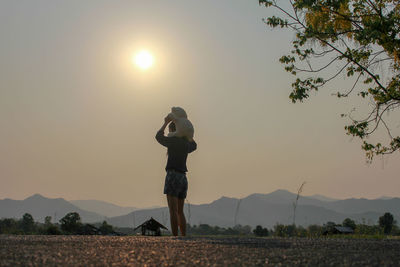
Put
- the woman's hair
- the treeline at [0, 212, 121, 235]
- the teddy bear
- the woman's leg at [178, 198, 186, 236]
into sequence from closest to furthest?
the woman's leg at [178, 198, 186, 236] → the teddy bear → the woman's hair → the treeline at [0, 212, 121, 235]

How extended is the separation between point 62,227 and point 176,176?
10414 millimetres

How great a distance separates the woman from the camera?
10400 millimetres

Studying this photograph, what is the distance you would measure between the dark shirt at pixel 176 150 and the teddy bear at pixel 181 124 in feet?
0.37

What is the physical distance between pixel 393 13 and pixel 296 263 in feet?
37.9

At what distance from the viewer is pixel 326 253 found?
571cm

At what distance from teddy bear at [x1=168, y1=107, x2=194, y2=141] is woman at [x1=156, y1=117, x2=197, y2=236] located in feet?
0.33

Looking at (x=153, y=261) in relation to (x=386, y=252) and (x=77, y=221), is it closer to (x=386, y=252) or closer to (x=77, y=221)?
(x=386, y=252)

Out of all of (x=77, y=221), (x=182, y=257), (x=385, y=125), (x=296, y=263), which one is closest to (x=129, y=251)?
(x=182, y=257)

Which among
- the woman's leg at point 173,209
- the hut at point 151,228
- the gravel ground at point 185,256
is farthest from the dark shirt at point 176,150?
the gravel ground at point 185,256

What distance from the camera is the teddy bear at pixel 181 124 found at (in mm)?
10930

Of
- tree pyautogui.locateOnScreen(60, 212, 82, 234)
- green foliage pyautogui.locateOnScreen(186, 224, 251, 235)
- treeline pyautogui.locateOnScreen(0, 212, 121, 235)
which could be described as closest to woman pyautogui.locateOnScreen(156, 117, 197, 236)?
green foliage pyautogui.locateOnScreen(186, 224, 251, 235)

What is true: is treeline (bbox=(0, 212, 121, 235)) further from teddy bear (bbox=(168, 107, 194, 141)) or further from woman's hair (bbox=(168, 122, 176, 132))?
teddy bear (bbox=(168, 107, 194, 141))

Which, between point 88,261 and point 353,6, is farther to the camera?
point 353,6

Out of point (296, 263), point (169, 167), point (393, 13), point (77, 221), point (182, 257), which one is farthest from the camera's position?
point (77, 221)
